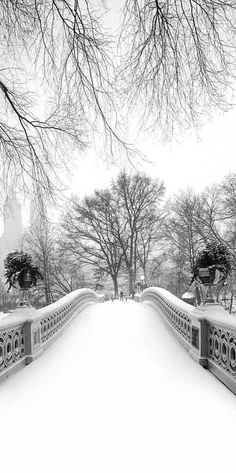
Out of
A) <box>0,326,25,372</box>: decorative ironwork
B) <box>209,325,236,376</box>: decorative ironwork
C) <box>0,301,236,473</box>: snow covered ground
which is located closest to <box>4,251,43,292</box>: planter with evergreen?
<box>0,326,25,372</box>: decorative ironwork

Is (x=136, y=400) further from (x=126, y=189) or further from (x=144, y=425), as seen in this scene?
(x=126, y=189)

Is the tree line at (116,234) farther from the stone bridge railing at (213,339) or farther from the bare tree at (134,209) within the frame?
the stone bridge railing at (213,339)

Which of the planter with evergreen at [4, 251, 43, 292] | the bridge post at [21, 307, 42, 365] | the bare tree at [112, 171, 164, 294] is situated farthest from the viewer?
the bare tree at [112, 171, 164, 294]

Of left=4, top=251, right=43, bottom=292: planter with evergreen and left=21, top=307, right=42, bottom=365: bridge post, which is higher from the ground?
left=4, top=251, right=43, bottom=292: planter with evergreen

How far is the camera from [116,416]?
293 cm

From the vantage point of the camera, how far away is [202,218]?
24.1m

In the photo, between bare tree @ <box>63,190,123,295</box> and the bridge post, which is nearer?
the bridge post

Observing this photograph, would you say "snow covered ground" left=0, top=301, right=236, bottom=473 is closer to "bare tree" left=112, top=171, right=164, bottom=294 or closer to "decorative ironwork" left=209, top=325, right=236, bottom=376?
"decorative ironwork" left=209, top=325, right=236, bottom=376

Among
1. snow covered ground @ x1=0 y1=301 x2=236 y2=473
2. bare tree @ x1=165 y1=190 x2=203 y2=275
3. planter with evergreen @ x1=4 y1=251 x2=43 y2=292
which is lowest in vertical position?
snow covered ground @ x1=0 y1=301 x2=236 y2=473

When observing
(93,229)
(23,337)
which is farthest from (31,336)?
(93,229)

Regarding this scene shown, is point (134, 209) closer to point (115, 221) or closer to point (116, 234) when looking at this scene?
point (115, 221)

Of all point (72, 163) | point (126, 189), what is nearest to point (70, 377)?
point (72, 163)

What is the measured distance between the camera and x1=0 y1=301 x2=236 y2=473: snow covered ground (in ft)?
7.34

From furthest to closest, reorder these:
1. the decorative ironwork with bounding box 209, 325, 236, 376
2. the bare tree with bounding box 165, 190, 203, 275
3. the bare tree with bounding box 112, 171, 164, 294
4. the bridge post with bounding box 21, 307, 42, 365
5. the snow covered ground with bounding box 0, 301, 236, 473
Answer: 1. the bare tree with bounding box 112, 171, 164, 294
2. the bare tree with bounding box 165, 190, 203, 275
3. the bridge post with bounding box 21, 307, 42, 365
4. the decorative ironwork with bounding box 209, 325, 236, 376
5. the snow covered ground with bounding box 0, 301, 236, 473
